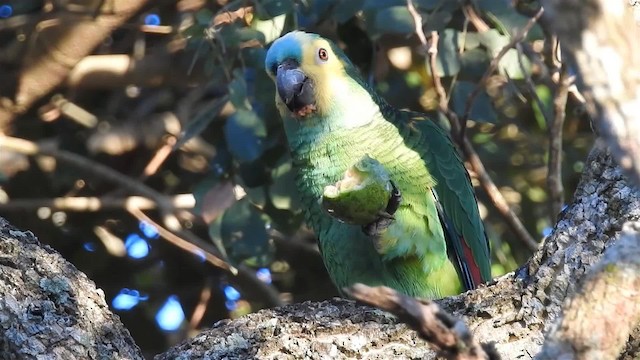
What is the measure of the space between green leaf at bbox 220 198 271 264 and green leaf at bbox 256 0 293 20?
461 mm

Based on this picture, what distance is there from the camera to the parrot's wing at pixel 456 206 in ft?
8.14

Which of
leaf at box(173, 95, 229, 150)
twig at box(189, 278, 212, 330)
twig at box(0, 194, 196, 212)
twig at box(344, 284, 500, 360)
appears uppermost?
twig at box(344, 284, 500, 360)

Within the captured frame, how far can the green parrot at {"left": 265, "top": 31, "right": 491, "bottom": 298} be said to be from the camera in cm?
236

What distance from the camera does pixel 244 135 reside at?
7.57 ft

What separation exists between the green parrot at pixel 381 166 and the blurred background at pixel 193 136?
0.07 m

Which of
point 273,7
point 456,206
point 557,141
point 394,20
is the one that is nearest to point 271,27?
point 273,7

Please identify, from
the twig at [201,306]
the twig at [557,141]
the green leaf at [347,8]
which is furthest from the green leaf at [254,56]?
the twig at [201,306]

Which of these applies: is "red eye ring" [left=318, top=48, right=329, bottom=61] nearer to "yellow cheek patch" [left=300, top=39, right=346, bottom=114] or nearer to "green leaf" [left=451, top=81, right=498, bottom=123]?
"yellow cheek patch" [left=300, top=39, right=346, bottom=114]

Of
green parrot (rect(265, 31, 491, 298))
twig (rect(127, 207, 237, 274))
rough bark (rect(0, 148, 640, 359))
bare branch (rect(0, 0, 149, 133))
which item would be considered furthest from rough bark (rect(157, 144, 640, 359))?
bare branch (rect(0, 0, 149, 133))

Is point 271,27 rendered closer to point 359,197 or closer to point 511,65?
point 511,65

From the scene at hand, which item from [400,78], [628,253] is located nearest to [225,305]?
[400,78]

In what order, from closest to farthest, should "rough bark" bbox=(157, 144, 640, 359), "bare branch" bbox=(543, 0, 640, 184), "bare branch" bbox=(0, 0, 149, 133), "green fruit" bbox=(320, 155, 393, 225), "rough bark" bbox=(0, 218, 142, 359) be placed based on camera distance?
"bare branch" bbox=(543, 0, 640, 184), "rough bark" bbox=(0, 218, 142, 359), "rough bark" bbox=(157, 144, 640, 359), "green fruit" bbox=(320, 155, 393, 225), "bare branch" bbox=(0, 0, 149, 133)

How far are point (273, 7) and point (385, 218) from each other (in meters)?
0.58

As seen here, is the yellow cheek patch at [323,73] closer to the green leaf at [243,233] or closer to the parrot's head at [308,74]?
the parrot's head at [308,74]
